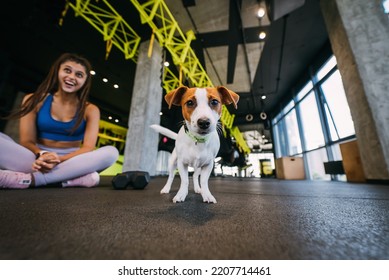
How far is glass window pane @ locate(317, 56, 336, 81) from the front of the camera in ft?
14.0

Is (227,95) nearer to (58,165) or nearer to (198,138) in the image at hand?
(198,138)

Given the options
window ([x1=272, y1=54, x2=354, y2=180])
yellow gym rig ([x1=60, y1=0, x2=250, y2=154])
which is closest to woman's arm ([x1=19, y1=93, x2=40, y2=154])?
yellow gym rig ([x1=60, y1=0, x2=250, y2=154])

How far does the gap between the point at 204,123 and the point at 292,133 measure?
775 centimetres

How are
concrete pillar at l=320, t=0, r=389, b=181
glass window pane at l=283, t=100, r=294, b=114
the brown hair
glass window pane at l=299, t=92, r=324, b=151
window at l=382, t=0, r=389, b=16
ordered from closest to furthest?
1. the brown hair
2. concrete pillar at l=320, t=0, r=389, b=181
3. window at l=382, t=0, r=389, b=16
4. glass window pane at l=299, t=92, r=324, b=151
5. glass window pane at l=283, t=100, r=294, b=114

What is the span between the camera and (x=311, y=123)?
215 inches

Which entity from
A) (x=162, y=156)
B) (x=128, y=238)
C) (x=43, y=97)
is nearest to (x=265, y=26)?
(x=43, y=97)

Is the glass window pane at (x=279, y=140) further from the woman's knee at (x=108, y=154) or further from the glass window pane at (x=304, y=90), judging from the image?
the woman's knee at (x=108, y=154)

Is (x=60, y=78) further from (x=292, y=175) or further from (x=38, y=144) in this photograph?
(x=292, y=175)

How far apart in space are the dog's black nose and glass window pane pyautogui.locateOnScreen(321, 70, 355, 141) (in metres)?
4.34

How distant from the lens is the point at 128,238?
1.12 feet

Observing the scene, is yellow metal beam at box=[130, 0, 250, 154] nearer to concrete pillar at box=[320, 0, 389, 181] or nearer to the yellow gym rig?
the yellow gym rig

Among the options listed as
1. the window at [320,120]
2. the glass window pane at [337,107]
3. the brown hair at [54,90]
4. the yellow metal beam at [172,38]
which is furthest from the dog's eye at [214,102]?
the glass window pane at [337,107]

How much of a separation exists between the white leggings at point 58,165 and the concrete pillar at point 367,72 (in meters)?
3.20
